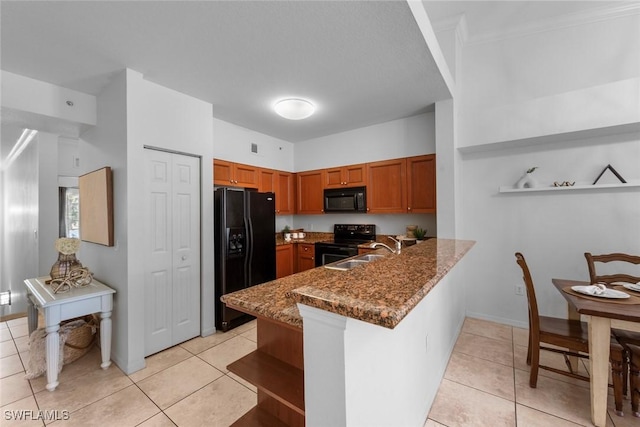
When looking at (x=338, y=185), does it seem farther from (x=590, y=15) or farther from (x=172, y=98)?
(x=590, y=15)

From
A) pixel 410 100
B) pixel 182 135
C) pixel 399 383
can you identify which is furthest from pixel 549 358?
pixel 182 135

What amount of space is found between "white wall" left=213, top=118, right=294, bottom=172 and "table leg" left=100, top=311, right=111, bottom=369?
2.25 metres

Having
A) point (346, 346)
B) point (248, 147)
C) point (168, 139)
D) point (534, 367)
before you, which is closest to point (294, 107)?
point (168, 139)

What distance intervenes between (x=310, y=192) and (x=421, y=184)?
1939mm

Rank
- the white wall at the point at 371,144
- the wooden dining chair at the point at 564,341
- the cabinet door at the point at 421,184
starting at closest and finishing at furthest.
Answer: the wooden dining chair at the point at 564,341 → the cabinet door at the point at 421,184 → the white wall at the point at 371,144

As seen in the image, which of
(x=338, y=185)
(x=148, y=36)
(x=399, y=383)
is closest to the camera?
(x=399, y=383)

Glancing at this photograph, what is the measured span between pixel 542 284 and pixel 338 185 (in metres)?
2.96

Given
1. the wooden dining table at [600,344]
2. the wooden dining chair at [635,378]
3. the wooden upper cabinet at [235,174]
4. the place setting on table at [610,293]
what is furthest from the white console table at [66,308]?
the wooden dining chair at [635,378]

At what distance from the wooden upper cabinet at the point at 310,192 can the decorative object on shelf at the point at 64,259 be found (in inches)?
122

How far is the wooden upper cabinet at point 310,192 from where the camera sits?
4543 mm

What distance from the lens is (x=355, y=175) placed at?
418 centimetres

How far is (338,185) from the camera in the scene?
4355mm

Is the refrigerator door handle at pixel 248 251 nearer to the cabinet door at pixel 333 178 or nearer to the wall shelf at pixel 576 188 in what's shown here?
the cabinet door at pixel 333 178

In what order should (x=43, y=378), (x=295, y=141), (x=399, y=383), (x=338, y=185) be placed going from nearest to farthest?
(x=399, y=383), (x=43, y=378), (x=338, y=185), (x=295, y=141)
